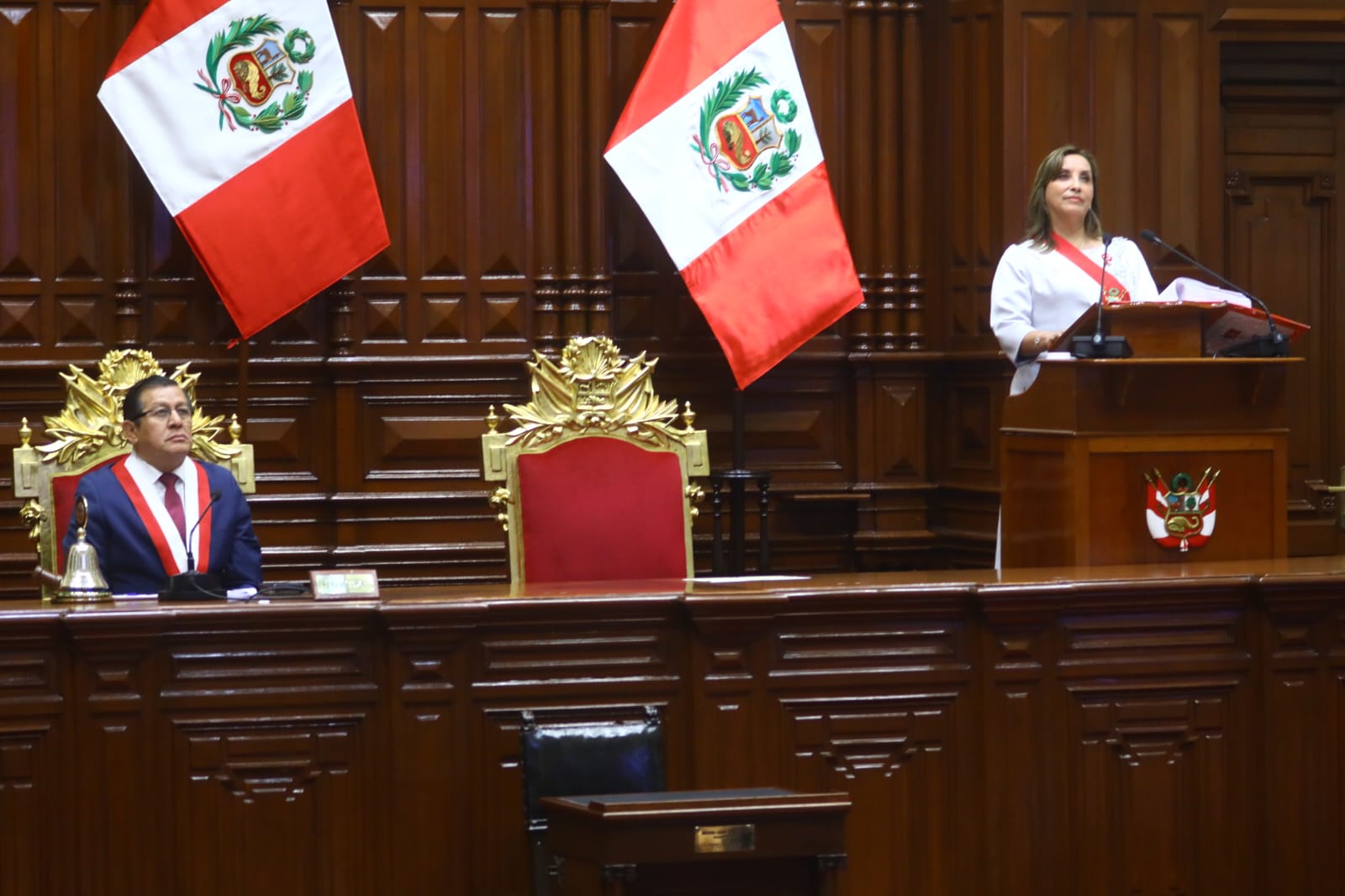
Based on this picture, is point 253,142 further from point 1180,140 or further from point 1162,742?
point 1162,742

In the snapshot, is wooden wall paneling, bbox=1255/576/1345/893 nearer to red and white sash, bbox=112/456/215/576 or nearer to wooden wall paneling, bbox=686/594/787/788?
wooden wall paneling, bbox=686/594/787/788

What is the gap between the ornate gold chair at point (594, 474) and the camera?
4617mm

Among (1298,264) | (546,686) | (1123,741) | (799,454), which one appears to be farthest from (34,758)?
(1298,264)

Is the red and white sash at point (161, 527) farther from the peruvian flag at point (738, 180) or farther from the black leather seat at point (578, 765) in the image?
the peruvian flag at point (738, 180)

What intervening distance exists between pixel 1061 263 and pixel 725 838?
2.53 m

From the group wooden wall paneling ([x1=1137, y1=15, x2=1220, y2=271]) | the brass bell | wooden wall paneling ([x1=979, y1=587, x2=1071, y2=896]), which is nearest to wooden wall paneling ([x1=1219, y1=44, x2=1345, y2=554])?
wooden wall paneling ([x1=1137, y1=15, x2=1220, y2=271])

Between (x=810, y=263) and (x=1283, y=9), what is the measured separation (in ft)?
6.61

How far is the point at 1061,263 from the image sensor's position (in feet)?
16.4

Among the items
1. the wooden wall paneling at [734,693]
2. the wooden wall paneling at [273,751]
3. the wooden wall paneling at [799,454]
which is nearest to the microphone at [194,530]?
the wooden wall paneling at [273,751]

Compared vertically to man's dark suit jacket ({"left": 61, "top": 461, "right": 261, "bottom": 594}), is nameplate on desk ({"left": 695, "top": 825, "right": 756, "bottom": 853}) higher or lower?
lower

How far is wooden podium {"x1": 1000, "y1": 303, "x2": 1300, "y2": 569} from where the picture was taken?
4.20 m

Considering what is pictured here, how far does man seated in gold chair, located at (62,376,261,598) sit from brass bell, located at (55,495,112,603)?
0.52 meters

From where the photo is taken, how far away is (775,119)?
626cm

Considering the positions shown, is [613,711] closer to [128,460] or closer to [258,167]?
[128,460]
